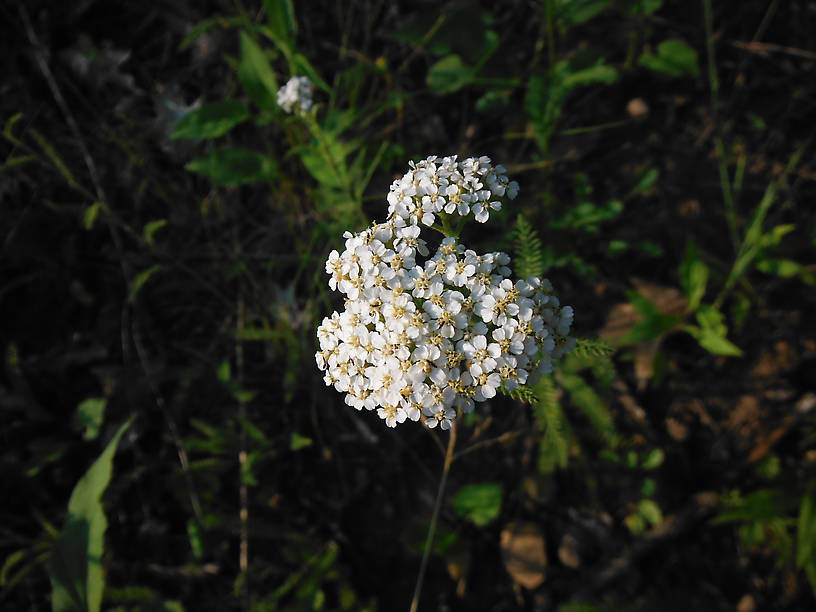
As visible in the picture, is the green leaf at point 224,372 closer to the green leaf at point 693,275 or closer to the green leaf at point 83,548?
the green leaf at point 83,548

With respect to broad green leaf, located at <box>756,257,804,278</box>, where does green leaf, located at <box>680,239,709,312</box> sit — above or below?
above

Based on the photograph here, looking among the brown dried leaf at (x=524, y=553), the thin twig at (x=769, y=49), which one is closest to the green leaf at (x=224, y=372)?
the brown dried leaf at (x=524, y=553)

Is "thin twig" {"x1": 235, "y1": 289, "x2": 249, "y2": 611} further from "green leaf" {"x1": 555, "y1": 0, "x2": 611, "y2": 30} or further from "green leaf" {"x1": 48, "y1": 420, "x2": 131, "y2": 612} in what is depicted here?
"green leaf" {"x1": 555, "y1": 0, "x2": 611, "y2": 30}

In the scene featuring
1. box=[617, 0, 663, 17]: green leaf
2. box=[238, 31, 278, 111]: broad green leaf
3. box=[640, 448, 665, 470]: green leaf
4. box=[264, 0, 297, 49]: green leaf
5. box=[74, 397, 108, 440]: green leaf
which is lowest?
box=[640, 448, 665, 470]: green leaf

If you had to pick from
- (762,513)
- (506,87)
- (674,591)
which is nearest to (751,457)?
(762,513)

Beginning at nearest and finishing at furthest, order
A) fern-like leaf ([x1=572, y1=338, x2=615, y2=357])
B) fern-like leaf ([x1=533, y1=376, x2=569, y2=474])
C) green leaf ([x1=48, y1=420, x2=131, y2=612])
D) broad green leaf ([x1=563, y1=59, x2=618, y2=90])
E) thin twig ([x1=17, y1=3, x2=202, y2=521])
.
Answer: fern-like leaf ([x1=572, y1=338, x2=615, y2=357]) < fern-like leaf ([x1=533, y1=376, x2=569, y2=474]) < green leaf ([x1=48, y1=420, x2=131, y2=612]) < broad green leaf ([x1=563, y1=59, x2=618, y2=90]) < thin twig ([x1=17, y1=3, x2=202, y2=521])

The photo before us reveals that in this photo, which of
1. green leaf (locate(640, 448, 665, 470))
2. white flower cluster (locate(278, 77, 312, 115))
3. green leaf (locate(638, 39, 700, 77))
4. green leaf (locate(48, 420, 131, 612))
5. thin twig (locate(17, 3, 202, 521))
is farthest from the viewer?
green leaf (locate(640, 448, 665, 470))

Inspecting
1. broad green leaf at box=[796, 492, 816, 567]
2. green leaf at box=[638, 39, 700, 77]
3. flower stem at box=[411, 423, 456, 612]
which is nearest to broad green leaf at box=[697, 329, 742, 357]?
broad green leaf at box=[796, 492, 816, 567]

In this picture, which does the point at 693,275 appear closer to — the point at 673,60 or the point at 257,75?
the point at 673,60
